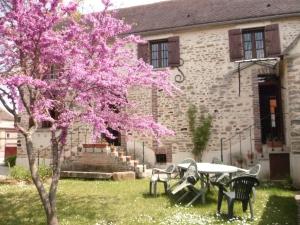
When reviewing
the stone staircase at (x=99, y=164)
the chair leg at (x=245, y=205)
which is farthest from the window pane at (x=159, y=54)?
the chair leg at (x=245, y=205)

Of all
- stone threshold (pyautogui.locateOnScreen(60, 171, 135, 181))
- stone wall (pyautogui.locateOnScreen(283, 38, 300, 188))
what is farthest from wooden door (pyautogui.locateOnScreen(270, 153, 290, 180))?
stone threshold (pyautogui.locateOnScreen(60, 171, 135, 181))

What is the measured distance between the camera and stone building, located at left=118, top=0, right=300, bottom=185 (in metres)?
13.8

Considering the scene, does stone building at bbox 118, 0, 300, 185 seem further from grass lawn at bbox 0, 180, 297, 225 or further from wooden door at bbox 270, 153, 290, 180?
grass lawn at bbox 0, 180, 297, 225

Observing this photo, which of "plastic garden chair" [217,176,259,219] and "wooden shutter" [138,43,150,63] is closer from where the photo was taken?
"plastic garden chair" [217,176,259,219]

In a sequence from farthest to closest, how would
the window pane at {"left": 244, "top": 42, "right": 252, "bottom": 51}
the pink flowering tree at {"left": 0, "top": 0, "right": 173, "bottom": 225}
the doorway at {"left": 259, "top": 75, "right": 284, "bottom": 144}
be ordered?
1. the window pane at {"left": 244, "top": 42, "right": 252, "bottom": 51}
2. the doorway at {"left": 259, "top": 75, "right": 284, "bottom": 144}
3. the pink flowering tree at {"left": 0, "top": 0, "right": 173, "bottom": 225}

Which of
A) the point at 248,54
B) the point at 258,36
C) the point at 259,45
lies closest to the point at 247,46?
the point at 248,54

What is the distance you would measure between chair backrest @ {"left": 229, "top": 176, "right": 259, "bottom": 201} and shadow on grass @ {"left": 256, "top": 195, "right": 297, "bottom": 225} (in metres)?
0.55

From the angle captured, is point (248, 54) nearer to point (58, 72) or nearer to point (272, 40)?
point (272, 40)

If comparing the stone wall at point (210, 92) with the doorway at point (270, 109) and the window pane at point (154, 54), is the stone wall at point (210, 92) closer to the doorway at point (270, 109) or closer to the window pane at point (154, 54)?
the window pane at point (154, 54)

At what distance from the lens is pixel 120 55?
7.22 meters

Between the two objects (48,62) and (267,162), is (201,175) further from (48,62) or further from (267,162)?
(267,162)

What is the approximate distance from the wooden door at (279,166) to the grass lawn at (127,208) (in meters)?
2.06

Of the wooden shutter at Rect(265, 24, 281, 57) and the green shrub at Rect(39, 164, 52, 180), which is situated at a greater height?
the wooden shutter at Rect(265, 24, 281, 57)

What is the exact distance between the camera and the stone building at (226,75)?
1382 cm
